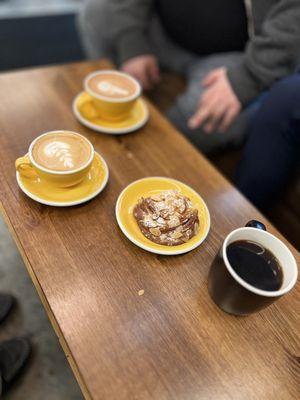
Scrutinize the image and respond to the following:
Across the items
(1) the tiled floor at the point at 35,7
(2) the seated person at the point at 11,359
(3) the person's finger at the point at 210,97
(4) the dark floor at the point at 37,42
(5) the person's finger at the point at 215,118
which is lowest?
(2) the seated person at the point at 11,359

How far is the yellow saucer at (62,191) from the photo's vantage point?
0.71 metres

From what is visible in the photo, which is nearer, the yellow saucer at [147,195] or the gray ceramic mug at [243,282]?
the gray ceramic mug at [243,282]

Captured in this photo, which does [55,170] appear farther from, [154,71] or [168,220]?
[154,71]

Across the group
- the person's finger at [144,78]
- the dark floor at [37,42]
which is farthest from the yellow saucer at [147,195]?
the dark floor at [37,42]

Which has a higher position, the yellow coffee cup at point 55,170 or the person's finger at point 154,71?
the yellow coffee cup at point 55,170

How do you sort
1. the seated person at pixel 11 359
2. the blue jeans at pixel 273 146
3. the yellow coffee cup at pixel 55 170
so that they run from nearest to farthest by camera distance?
the yellow coffee cup at pixel 55 170, the seated person at pixel 11 359, the blue jeans at pixel 273 146

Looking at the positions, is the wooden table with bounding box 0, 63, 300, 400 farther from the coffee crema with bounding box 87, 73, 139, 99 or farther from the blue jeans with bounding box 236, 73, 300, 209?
the blue jeans with bounding box 236, 73, 300, 209

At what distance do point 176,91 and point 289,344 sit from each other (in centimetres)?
109

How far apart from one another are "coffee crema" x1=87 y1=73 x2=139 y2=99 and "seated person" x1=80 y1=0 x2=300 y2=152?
0.27 meters

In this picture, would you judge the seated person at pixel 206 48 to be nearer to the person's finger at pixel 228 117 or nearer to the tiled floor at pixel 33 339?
the person's finger at pixel 228 117

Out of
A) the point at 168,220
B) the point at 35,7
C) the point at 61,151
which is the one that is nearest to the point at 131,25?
the point at 61,151

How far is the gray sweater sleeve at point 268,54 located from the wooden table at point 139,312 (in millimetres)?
547

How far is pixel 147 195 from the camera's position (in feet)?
2.52

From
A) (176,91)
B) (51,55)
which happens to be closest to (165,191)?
(176,91)
